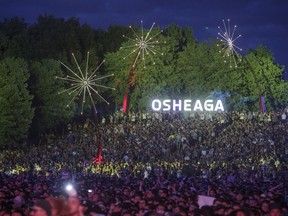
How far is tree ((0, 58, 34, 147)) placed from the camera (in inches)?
2250

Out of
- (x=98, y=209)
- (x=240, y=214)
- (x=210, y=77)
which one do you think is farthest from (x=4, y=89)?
(x=240, y=214)

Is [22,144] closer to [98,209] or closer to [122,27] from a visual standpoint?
[122,27]

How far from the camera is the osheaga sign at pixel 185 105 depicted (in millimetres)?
74000

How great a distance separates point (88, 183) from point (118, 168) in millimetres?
12841

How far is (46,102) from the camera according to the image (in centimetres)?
6444

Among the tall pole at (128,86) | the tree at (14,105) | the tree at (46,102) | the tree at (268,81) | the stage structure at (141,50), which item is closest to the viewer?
the tree at (14,105)

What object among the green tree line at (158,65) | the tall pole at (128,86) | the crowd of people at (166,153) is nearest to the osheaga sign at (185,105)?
the green tree line at (158,65)

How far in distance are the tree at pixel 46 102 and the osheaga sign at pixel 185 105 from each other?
10958mm

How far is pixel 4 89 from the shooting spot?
58312mm

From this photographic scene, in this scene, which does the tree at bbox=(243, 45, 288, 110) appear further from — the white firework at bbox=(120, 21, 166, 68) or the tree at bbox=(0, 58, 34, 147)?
the tree at bbox=(0, 58, 34, 147)

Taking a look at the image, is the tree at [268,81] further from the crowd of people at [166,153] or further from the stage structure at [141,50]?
the crowd of people at [166,153]

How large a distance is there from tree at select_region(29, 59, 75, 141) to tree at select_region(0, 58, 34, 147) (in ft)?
9.06

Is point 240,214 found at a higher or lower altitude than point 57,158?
lower

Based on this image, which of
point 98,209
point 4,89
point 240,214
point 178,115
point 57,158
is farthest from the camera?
point 178,115
